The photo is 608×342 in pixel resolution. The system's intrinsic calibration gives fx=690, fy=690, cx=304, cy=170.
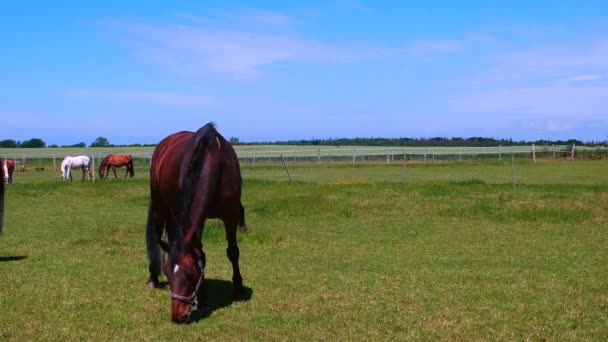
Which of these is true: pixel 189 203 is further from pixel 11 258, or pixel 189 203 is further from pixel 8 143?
pixel 8 143

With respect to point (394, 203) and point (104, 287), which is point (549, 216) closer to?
point (394, 203)

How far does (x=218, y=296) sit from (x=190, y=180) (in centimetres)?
175

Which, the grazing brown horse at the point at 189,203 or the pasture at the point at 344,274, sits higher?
the grazing brown horse at the point at 189,203

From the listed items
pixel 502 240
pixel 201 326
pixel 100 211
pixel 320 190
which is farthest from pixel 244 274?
pixel 320 190

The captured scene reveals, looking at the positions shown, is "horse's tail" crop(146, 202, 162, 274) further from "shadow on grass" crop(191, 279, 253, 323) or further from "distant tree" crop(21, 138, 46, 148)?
"distant tree" crop(21, 138, 46, 148)

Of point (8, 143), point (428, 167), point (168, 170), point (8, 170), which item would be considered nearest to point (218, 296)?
point (168, 170)

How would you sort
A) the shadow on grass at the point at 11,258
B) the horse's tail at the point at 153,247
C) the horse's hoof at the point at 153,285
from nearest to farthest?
the horse's tail at the point at 153,247, the horse's hoof at the point at 153,285, the shadow on grass at the point at 11,258

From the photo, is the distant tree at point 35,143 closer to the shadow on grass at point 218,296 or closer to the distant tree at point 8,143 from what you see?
the distant tree at point 8,143

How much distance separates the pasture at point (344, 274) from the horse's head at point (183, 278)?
0.18 meters

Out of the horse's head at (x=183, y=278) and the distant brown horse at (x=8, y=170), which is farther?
the distant brown horse at (x=8, y=170)

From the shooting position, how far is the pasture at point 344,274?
6219 millimetres

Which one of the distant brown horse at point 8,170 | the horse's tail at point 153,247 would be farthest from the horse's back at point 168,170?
the distant brown horse at point 8,170

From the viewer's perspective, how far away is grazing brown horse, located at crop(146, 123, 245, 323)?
612cm

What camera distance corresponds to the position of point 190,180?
6457 mm
